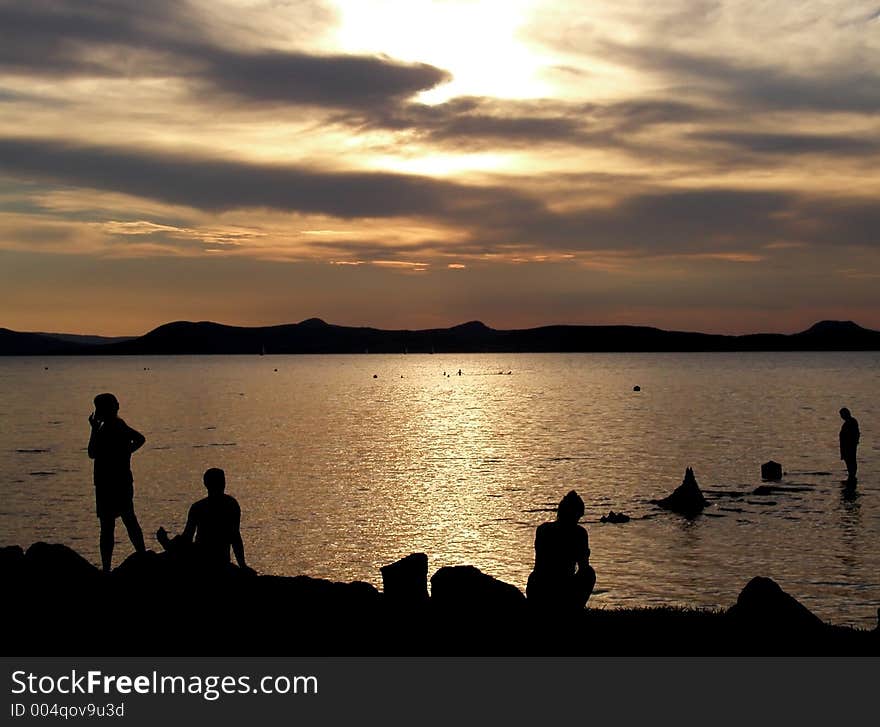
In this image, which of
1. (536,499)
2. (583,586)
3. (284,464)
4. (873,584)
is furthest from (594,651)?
A: (284,464)

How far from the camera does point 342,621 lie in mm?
13297

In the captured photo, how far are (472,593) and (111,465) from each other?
6.70 m

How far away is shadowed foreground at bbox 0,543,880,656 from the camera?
12.6 m

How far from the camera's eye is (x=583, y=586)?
12.7m

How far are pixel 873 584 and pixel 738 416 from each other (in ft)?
252

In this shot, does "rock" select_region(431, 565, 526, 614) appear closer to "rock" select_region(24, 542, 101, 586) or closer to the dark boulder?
"rock" select_region(24, 542, 101, 586)

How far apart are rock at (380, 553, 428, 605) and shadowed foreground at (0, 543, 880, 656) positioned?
0.06 feet

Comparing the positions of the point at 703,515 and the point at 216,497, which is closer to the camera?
the point at 216,497

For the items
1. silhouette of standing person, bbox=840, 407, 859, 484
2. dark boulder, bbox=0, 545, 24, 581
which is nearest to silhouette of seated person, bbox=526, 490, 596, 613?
dark boulder, bbox=0, 545, 24, 581

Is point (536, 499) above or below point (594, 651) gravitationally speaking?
below

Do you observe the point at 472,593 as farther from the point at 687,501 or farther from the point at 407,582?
the point at 687,501

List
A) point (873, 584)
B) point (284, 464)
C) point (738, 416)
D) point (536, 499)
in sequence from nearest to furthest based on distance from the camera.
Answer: point (873, 584) < point (536, 499) < point (284, 464) < point (738, 416)
